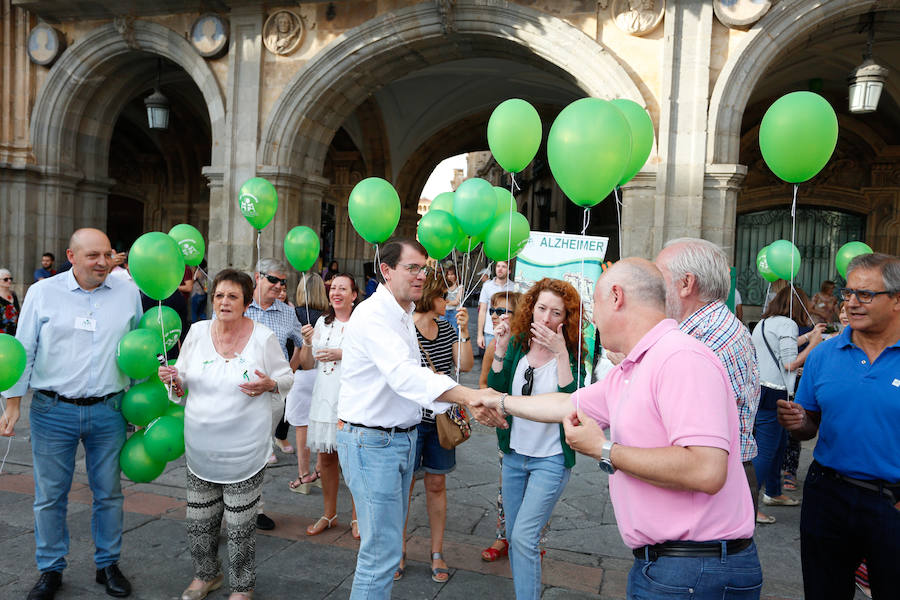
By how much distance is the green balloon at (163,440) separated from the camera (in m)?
3.22

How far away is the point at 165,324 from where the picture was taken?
340cm

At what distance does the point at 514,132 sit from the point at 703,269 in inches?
95.9

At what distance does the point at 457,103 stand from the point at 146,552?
1364 cm

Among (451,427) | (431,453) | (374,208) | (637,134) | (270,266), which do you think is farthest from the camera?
(270,266)

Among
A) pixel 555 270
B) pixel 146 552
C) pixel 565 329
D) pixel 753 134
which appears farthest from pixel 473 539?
pixel 753 134

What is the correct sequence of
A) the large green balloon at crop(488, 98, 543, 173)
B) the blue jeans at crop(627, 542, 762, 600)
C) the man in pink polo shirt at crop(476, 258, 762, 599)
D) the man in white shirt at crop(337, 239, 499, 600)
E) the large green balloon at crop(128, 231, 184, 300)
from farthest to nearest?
the large green balloon at crop(488, 98, 543, 173)
the large green balloon at crop(128, 231, 184, 300)
the man in white shirt at crop(337, 239, 499, 600)
the blue jeans at crop(627, 542, 762, 600)
the man in pink polo shirt at crop(476, 258, 762, 599)

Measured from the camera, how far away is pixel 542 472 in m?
2.94

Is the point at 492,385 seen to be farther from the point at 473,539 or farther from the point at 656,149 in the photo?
the point at 656,149

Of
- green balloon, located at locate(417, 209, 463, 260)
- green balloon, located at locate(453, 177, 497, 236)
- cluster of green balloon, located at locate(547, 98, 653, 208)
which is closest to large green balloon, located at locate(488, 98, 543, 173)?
green balloon, located at locate(453, 177, 497, 236)

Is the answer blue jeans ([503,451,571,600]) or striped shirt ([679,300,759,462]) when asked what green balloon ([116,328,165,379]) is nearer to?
blue jeans ([503,451,571,600])

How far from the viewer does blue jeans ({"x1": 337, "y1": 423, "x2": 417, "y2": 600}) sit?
254cm

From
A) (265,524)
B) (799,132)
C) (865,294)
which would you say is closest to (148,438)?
(265,524)

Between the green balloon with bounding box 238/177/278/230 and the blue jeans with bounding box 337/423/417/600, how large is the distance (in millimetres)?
3092

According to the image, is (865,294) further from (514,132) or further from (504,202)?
(504,202)
